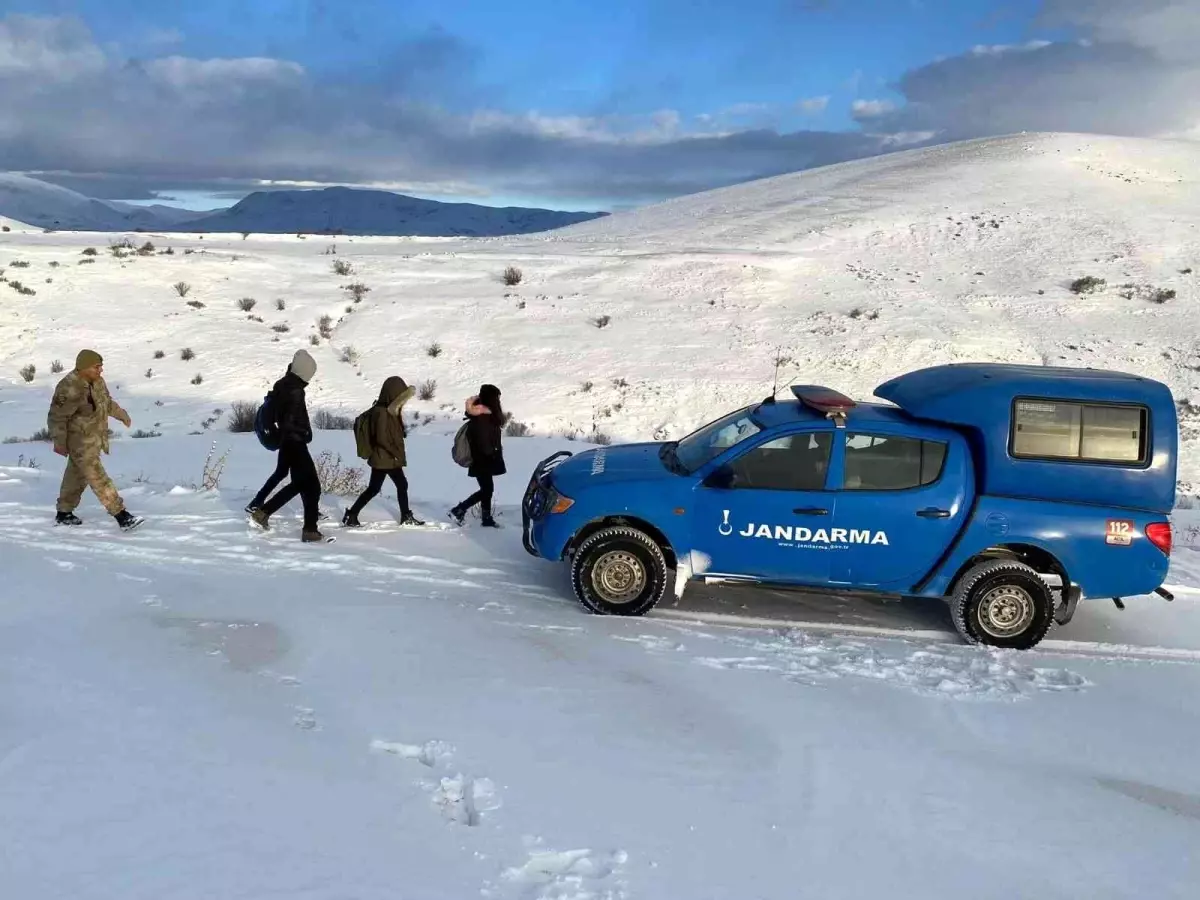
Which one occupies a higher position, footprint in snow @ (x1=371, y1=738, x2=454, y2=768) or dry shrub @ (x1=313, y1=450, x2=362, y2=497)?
dry shrub @ (x1=313, y1=450, x2=362, y2=497)

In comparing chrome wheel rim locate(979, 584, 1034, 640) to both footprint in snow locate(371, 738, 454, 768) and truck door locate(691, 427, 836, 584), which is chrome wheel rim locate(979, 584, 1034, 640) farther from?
footprint in snow locate(371, 738, 454, 768)

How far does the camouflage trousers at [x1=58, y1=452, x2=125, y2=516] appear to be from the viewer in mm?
8195

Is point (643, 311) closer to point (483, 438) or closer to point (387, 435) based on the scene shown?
point (483, 438)

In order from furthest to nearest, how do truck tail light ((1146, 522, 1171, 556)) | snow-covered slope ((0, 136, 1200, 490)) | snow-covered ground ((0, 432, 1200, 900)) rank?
snow-covered slope ((0, 136, 1200, 490)), truck tail light ((1146, 522, 1171, 556)), snow-covered ground ((0, 432, 1200, 900))

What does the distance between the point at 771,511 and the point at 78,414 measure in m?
6.28

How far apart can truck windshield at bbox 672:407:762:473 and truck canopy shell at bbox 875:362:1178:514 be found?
55.2 inches

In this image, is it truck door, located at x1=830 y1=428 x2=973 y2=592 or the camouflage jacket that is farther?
the camouflage jacket

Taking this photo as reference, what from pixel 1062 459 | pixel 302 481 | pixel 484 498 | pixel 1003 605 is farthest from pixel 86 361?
pixel 1062 459

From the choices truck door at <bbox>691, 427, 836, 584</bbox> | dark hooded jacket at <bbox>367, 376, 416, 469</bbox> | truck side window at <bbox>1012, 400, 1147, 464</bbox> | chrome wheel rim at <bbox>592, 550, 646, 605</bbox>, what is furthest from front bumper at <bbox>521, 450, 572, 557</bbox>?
truck side window at <bbox>1012, 400, 1147, 464</bbox>

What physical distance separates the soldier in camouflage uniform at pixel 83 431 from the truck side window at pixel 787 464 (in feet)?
18.4

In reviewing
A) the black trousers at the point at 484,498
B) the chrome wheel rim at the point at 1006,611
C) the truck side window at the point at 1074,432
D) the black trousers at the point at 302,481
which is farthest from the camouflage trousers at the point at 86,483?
the truck side window at the point at 1074,432

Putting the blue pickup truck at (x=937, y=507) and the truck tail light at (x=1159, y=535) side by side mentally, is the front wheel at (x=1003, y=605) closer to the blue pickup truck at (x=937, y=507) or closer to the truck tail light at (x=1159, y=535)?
the blue pickup truck at (x=937, y=507)

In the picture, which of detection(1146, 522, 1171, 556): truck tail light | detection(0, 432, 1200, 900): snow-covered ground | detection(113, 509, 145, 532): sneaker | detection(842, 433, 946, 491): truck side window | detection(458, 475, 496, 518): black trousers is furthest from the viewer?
detection(458, 475, 496, 518): black trousers

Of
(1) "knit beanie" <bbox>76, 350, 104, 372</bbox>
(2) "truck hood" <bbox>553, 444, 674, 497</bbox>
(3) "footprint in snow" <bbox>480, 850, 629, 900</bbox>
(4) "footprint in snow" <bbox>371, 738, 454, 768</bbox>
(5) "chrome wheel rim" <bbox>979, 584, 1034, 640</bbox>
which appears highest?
(1) "knit beanie" <bbox>76, 350, 104, 372</bbox>
